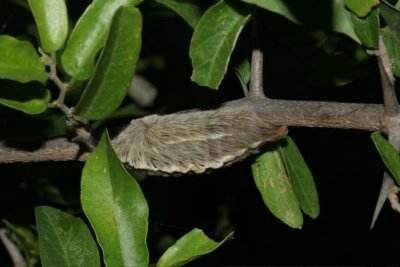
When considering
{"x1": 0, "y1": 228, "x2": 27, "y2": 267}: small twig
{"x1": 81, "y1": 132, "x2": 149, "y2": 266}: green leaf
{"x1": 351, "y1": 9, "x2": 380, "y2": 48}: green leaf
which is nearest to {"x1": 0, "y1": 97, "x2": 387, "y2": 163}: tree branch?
{"x1": 351, "y1": 9, "x2": 380, "y2": 48}: green leaf

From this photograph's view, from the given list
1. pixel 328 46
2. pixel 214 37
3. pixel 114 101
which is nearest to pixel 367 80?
Result: pixel 328 46

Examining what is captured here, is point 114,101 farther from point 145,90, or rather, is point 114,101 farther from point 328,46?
point 145,90

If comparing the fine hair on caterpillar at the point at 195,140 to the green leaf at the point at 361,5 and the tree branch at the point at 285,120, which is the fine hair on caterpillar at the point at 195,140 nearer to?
the tree branch at the point at 285,120

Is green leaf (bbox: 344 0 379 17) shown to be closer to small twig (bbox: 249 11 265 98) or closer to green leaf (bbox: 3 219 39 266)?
small twig (bbox: 249 11 265 98)

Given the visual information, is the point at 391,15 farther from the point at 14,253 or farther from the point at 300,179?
the point at 14,253

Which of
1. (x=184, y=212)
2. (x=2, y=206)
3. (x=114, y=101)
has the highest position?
(x=114, y=101)

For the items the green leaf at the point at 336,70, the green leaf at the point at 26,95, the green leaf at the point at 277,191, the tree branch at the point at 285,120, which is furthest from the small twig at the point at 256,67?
the green leaf at the point at 26,95

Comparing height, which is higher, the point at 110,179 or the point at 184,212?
the point at 110,179
